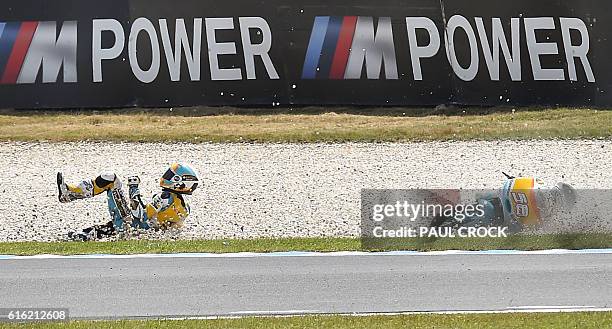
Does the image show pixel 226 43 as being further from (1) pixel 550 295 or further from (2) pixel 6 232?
(1) pixel 550 295

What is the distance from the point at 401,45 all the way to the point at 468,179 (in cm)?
450

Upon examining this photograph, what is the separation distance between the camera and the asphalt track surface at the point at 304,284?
8.58 metres

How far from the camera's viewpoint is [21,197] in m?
14.0

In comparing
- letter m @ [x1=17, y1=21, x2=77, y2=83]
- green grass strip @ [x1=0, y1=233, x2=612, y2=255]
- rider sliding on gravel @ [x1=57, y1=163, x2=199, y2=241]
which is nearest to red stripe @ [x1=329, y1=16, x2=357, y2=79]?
→ letter m @ [x1=17, y1=21, x2=77, y2=83]

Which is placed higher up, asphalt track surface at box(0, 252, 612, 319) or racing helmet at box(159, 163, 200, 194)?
racing helmet at box(159, 163, 200, 194)

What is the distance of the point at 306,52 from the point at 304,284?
9718 millimetres

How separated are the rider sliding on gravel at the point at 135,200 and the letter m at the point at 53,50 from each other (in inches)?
294

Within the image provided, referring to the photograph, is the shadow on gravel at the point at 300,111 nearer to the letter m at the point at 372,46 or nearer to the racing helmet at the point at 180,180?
the letter m at the point at 372,46

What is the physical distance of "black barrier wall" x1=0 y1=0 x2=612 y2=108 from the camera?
18281mm

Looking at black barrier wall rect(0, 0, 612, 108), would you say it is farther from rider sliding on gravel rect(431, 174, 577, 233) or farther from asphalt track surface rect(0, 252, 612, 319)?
asphalt track surface rect(0, 252, 612, 319)

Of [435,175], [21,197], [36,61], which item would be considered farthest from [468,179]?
[36,61]

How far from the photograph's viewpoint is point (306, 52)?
18.6m

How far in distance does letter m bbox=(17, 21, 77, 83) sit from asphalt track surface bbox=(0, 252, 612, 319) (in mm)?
8858

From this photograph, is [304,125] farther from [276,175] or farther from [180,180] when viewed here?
[180,180]
